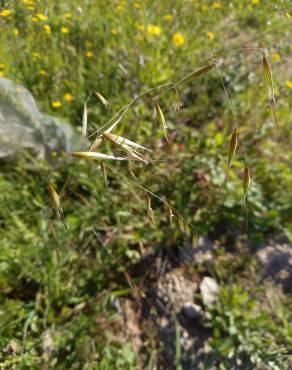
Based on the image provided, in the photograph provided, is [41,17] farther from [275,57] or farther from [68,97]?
[275,57]

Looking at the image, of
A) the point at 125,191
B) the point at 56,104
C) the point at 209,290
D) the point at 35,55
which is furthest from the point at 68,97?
the point at 209,290

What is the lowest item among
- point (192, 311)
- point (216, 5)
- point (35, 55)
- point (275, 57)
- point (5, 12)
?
point (192, 311)

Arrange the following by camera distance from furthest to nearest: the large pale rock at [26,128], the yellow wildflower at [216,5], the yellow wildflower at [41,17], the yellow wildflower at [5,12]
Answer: the yellow wildflower at [216,5] → the yellow wildflower at [41,17] → the yellow wildflower at [5,12] → the large pale rock at [26,128]

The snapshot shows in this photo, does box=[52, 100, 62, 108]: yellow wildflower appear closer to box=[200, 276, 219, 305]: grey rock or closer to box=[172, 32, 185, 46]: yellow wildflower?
box=[172, 32, 185, 46]: yellow wildflower

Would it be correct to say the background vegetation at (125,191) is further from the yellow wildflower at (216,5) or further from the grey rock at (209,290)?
the yellow wildflower at (216,5)

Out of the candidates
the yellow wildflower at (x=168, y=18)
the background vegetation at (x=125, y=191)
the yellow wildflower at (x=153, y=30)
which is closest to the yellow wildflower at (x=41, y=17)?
the background vegetation at (x=125, y=191)

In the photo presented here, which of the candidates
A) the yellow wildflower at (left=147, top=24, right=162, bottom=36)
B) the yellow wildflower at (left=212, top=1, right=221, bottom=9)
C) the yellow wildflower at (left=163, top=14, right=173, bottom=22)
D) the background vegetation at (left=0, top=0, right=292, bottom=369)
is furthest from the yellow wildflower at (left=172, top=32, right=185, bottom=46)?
the yellow wildflower at (left=212, top=1, right=221, bottom=9)
